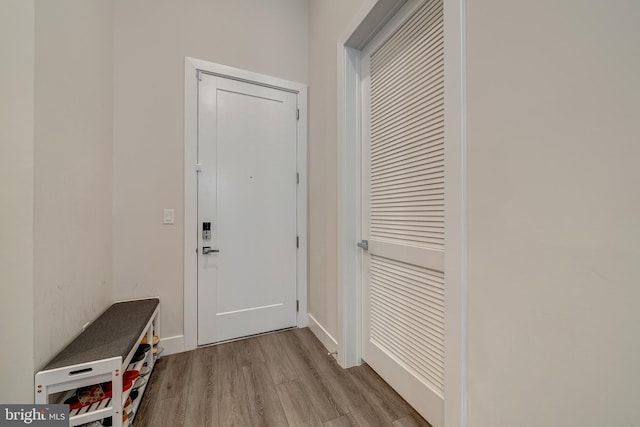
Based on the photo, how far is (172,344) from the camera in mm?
1883

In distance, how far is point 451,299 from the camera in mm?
954

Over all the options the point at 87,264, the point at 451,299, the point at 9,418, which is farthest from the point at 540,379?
the point at 87,264

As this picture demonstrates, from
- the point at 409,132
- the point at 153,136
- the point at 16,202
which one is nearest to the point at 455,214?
the point at 409,132

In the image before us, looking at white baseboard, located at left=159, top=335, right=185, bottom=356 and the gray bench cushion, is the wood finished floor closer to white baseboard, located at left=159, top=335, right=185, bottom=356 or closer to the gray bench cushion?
white baseboard, located at left=159, top=335, right=185, bottom=356

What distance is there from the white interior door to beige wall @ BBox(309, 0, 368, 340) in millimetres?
219

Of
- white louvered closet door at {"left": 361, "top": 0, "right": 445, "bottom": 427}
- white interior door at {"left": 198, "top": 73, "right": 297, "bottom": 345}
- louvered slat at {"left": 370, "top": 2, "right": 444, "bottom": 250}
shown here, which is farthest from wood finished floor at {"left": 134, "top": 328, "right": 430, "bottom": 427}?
louvered slat at {"left": 370, "top": 2, "right": 444, "bottom": 250}

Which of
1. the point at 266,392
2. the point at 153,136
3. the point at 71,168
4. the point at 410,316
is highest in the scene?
the point at 153,136

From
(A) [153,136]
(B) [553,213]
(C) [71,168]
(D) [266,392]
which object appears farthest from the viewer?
(A) [153,136]

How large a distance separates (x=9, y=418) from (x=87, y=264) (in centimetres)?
73

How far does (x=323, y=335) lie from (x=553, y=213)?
1817 mm

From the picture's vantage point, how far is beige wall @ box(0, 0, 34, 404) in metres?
0.99

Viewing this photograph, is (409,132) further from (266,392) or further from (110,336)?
(110,336)

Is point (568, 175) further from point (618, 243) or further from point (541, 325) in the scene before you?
point (541, 325)

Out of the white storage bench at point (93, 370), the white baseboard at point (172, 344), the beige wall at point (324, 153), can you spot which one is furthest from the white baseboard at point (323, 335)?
the white storage bench at point (93, 370)
